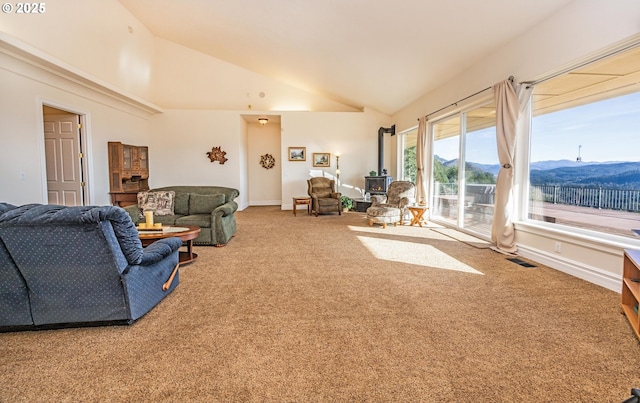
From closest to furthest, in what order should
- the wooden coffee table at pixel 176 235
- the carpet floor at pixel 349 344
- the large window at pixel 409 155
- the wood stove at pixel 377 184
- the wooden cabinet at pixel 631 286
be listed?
1. the carpet floor at pixel 349 344
2. the wooden cabinet at pixel 631 286
3. the wooden coffee table at pixel 176 235
4. the large window at pixel 409 155
5. the wood stove at pixel 377 184

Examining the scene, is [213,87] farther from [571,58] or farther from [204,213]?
[571,58]

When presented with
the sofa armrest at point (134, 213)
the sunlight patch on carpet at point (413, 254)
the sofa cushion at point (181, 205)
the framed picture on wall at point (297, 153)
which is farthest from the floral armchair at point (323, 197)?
the sofa armrest at point (134, 213)

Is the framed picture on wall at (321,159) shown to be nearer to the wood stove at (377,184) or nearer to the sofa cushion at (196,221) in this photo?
the wood stove at (377,184)

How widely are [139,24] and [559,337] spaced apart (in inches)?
404

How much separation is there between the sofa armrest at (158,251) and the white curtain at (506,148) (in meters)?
4.11

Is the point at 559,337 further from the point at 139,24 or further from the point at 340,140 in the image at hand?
the point at 139,24

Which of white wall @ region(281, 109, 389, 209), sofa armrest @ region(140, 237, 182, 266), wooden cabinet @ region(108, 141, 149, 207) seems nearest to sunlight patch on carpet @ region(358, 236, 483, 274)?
sofa armrest @ region(140, 237, 182, 266)

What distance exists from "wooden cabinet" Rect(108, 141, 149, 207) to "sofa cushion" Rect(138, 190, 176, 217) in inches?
93.0

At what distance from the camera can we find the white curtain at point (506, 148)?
4.10 meters

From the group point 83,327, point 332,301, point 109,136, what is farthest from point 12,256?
point 109,136

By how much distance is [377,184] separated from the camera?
8.84 metres

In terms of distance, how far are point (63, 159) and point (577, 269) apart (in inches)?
331

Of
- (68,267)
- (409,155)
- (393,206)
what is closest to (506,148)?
(393,206)

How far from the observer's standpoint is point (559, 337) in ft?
6.89
